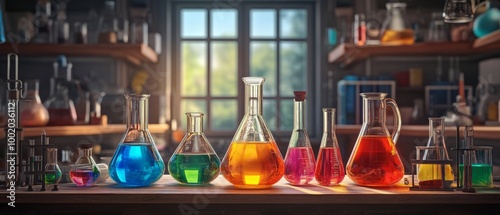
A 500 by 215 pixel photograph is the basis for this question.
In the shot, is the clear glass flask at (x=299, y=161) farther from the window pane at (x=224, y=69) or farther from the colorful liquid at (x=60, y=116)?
the window pane at (x=224, y=69)

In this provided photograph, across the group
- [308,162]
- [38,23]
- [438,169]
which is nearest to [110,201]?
[308,162]

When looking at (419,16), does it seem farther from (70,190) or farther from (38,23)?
(70,190)

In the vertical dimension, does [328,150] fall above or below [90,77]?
below

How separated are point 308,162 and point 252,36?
3.67m

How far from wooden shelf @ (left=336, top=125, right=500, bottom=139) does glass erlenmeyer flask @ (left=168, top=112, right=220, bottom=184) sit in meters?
1.95

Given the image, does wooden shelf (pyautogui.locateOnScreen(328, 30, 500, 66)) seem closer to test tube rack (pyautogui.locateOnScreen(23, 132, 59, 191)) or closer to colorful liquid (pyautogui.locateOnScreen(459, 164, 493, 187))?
colorful liquid (pyautogui.locateOnScreen(459, 164, 493, 187))

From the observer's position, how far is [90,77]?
4465mm

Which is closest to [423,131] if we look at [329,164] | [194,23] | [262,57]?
[262,57]

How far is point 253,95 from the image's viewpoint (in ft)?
4.04

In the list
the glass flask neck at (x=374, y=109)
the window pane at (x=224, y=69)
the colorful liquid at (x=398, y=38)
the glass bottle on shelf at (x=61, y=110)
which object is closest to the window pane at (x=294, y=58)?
the window pane at (x=224, y=69)

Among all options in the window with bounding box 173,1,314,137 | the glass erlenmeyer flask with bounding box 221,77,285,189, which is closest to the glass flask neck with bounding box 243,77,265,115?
the glass erlenmeyer flask with bounding box 221,77,285,189

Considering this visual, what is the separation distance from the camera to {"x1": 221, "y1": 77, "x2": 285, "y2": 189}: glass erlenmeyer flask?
116cm

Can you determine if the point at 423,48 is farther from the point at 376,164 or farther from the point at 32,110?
the point at 376,164

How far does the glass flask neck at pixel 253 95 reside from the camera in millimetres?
1209
